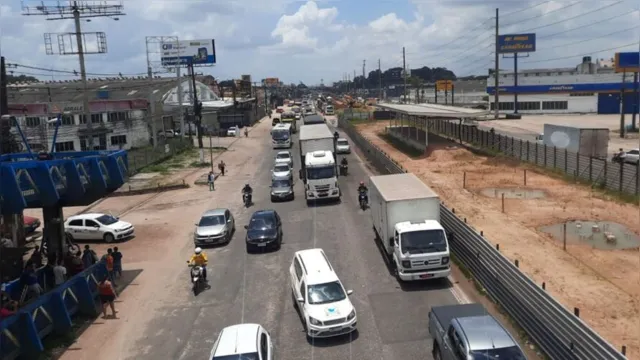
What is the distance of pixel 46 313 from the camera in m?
16.4

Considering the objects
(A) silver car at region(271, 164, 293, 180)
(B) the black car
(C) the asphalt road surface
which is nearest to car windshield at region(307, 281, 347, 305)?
(C) the asphalt road surface

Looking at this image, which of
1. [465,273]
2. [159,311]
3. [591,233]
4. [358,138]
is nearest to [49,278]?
[159,311]

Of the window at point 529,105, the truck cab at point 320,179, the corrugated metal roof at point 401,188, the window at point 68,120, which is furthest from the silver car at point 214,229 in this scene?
the window at point 529,105

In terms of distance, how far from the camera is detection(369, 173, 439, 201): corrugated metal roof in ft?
67.6

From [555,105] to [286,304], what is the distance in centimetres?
9314

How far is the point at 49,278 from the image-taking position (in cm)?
1986

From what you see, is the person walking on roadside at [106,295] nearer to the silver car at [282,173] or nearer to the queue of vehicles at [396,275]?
the queue of vehicles at [396,275]

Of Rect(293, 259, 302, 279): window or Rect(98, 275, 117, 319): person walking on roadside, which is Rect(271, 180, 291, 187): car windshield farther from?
Rect(98, 275, 117, 319): person walking on roadside

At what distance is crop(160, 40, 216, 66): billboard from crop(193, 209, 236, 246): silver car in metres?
65.5

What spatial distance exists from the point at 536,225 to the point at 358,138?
4153 cm

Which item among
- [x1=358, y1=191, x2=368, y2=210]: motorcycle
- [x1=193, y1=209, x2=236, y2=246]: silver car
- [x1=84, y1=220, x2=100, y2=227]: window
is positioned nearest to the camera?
[x1=193, y1=209, x2=236, y2=246]: silver car

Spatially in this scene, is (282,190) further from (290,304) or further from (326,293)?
(326,293)

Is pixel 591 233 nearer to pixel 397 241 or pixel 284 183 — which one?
pixel 397 241

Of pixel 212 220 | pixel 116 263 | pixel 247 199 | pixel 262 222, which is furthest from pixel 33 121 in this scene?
pixel 116 263
